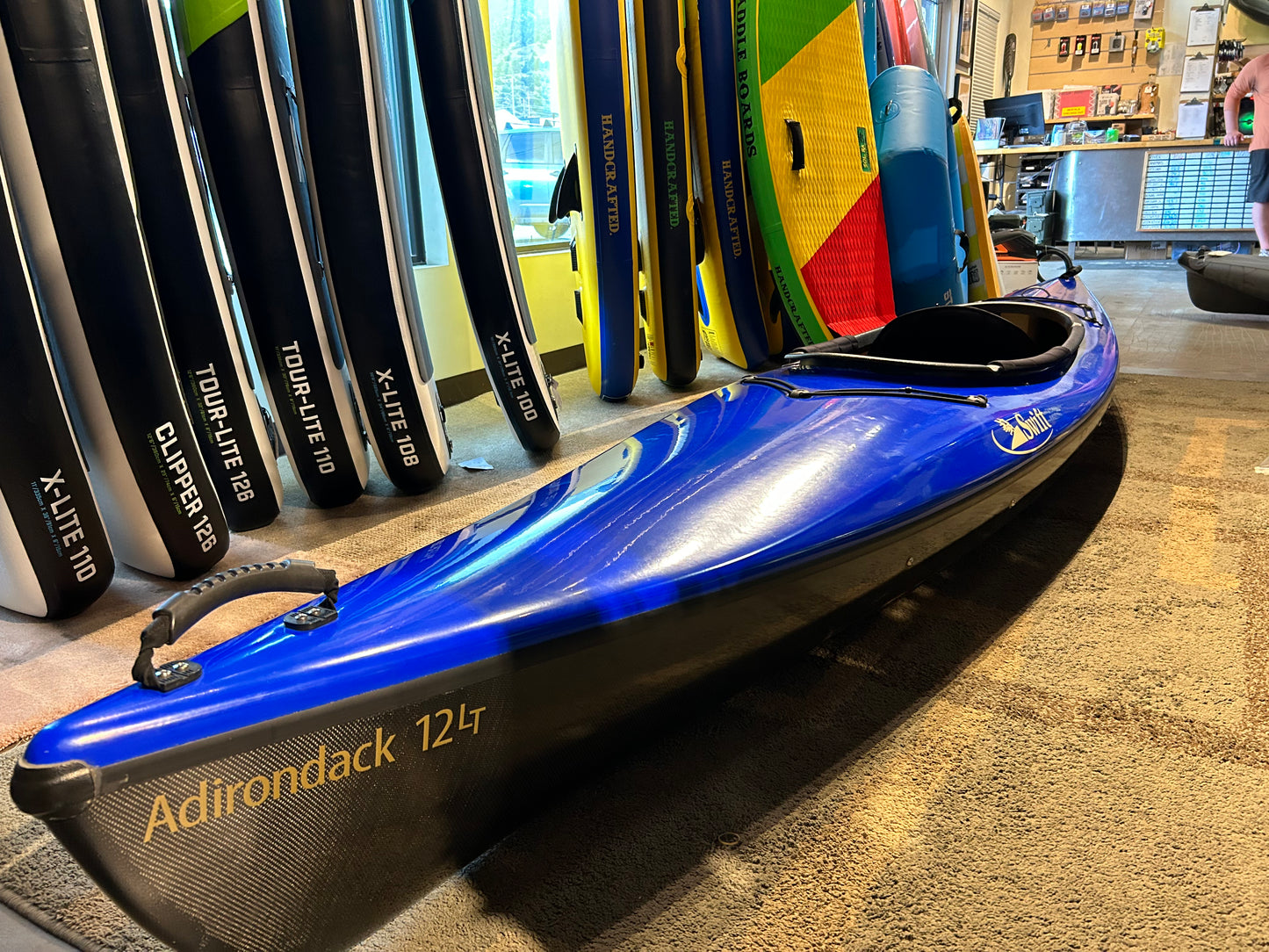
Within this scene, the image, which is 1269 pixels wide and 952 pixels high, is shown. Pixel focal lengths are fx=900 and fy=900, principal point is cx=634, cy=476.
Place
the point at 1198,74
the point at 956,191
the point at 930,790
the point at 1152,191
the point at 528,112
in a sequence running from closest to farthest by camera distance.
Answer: the point at 930,790 < the point at 528,112 < the point at 956,191 < the point at 1152,191 < the point at 1198,74

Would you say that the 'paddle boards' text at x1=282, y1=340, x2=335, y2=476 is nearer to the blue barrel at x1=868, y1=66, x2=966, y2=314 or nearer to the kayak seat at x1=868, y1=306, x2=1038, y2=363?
the kayak seat at x1=868, y1=306, x2=1038, y2=363

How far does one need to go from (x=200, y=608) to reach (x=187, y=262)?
1358mm

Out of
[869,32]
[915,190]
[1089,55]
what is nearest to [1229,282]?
[915,190]

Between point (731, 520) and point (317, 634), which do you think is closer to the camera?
point (317, 634)

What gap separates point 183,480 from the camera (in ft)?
5.73

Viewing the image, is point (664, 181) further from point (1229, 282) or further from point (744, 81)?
point (1229, 282)

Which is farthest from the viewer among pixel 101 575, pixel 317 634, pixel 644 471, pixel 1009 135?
pixel 1009 135

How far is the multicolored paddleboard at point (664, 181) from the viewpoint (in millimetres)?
2936

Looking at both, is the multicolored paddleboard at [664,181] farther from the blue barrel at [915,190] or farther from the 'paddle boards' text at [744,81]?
the blue barrel at [915,190]

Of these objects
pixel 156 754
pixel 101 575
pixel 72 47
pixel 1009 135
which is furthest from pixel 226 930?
pixel 1009 135

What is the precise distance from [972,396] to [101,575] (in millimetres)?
1604

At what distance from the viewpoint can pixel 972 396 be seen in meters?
1.59

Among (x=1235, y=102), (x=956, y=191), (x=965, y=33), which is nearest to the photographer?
(x=956, y=191)

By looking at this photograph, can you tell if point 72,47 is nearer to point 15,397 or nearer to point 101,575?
point 15,397
